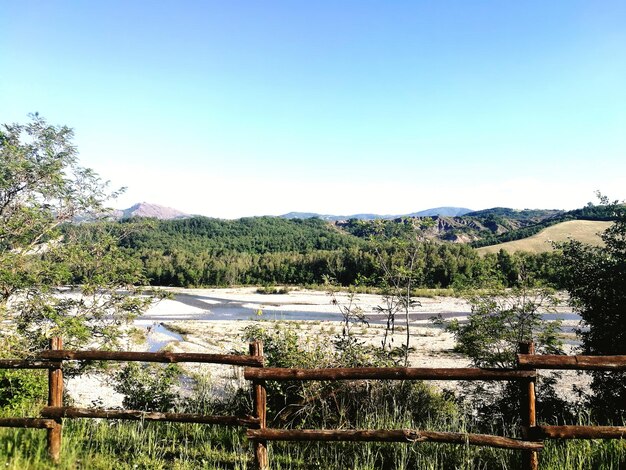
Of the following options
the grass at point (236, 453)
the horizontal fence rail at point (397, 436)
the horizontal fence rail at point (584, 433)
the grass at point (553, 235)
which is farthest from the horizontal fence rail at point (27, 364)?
the grass at point (553, 235)

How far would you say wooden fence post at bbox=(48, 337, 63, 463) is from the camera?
536 centimetres

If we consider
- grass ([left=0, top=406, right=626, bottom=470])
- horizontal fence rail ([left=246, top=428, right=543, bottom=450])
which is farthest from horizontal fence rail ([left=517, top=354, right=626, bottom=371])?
grass ([left=0, top=406, right=626, bottom=470])

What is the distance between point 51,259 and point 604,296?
1312cm

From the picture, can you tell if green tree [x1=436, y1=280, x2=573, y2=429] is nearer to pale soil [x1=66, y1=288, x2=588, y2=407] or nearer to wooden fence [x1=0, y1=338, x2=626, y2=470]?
pale soil [x1=66, y1=288, x2=588, y2=407]

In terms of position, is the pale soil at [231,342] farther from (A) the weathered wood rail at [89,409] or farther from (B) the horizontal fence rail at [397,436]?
(B) the horizontal fence rail at [397,436]

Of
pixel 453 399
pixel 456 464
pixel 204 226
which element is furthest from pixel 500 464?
pixel 204 226

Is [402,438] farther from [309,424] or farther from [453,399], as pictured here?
[453,399]

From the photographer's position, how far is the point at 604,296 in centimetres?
915

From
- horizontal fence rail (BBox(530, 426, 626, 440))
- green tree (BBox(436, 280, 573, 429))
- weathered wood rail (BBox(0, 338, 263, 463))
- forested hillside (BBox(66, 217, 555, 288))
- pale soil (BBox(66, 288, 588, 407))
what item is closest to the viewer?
horizontal fence rail (BBox(530, 426, 626, 440))

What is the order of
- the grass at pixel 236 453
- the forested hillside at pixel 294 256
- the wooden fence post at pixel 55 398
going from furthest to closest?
1. the forested hillside at pixel 294 256
2. the wooden fence post at pixel 55 398
3. the grass at pixel 236 453

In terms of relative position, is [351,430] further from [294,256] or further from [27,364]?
[294,256]

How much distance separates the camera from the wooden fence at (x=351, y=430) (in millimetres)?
4621

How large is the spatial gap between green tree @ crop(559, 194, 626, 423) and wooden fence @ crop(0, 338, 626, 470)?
4565mm

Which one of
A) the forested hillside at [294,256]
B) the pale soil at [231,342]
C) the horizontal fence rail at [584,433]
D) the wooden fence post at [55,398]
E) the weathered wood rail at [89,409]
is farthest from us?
the pale soil at [231,342]
